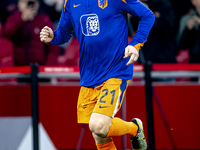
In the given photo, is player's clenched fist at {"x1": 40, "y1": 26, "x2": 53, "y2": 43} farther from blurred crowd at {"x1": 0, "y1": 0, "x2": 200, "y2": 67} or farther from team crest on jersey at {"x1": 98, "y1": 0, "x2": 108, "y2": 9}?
blurred crowd at {"x1": 0, "y1": 0, "x2": 200, "y2": 67}

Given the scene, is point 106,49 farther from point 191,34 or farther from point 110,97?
point 191,34


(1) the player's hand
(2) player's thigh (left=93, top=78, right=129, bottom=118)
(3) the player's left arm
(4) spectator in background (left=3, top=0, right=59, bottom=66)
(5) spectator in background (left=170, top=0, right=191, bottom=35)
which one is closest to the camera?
(1) the player's hand

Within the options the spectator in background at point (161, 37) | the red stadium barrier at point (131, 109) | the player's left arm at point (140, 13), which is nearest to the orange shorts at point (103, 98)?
the player's left arm at point (140, 13)

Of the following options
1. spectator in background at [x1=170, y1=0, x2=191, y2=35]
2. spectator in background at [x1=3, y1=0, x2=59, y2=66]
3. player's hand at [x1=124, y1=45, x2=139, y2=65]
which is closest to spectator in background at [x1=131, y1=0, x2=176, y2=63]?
spectator in background at [x1=170, y1=0, x2=191, y2=35]

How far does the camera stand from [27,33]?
14.6 feet

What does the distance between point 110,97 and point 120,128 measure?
358 millimetres

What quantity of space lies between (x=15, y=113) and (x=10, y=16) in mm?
1532

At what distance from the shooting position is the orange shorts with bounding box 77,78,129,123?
238cm

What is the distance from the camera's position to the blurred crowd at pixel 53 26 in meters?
4.32

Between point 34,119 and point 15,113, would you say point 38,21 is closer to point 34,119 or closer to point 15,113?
point 15,113

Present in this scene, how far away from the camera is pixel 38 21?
453 cm

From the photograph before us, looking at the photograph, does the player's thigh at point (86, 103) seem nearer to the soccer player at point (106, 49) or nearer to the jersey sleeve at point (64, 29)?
the soccer player at point (106, 49)

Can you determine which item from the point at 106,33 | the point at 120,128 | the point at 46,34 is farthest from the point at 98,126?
the point at 46,34

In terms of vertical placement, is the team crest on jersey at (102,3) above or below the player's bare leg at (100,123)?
above
